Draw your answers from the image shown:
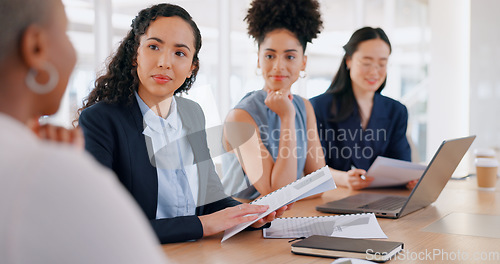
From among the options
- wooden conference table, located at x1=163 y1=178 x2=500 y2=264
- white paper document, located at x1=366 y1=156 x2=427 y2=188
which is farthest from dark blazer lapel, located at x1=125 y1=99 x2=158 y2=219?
white paper document, located at x1=366 y1=156 x2=427 y2=188

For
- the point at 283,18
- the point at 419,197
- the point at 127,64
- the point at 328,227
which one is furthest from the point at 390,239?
the point at 283,18

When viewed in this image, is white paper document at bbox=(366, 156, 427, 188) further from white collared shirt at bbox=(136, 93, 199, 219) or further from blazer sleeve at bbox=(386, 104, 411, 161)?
white collared shirt at bbox=(136, 93, 199, 219)

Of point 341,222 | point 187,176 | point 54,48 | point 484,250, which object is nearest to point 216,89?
point 187,176

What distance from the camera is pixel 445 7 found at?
6012mm

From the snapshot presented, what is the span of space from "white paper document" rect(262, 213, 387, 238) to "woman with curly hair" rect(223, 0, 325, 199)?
58 cm

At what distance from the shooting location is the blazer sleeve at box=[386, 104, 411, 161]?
2676 mm

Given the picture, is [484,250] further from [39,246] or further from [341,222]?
[39,246]

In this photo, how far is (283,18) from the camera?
226 centimetres

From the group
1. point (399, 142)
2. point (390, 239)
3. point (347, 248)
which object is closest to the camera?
point (347, 248)

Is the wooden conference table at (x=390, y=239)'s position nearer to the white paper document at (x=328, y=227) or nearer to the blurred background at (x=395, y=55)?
the white paper document at (x=328, y=227)

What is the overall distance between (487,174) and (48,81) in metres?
2.13

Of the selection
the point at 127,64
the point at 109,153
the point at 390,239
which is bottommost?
the point at 390,239

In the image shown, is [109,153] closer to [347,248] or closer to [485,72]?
[347,248]

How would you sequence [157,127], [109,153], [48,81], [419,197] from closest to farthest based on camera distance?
1. [48,81]
2. [109,153]
3. [157,127]
4. [419,197]
